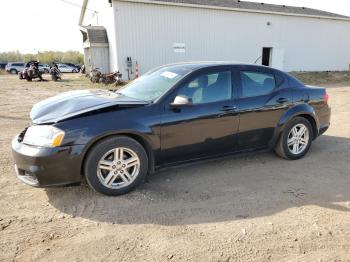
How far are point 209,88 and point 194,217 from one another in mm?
1805

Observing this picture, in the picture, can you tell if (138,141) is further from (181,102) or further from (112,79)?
(112,79)

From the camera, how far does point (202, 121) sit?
13.7 ft

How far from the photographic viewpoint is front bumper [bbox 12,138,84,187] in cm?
341

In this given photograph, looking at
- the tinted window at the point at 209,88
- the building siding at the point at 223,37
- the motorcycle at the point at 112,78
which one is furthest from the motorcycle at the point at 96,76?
the tinted window at the point at 209,88

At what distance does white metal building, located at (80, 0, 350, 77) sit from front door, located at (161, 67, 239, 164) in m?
15.6

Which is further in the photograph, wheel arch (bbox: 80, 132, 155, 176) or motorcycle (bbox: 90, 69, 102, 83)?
motorcycle (bbox: 90, 69, 102, 83)

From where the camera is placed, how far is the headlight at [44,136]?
342 cm

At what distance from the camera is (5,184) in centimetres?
414

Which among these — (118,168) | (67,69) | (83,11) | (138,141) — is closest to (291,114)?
(138,141)

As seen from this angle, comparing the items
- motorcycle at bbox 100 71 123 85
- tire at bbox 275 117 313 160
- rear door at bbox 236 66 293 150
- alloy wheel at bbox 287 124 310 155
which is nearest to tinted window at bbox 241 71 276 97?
rear door at bbox 236 66 293 150

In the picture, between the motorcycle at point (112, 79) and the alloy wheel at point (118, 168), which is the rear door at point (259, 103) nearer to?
the alloy wheel at point (118, 168)

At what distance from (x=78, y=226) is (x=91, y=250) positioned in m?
0.45

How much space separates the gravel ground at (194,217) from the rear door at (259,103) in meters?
0.49

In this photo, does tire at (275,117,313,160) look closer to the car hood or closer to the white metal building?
the car hood
